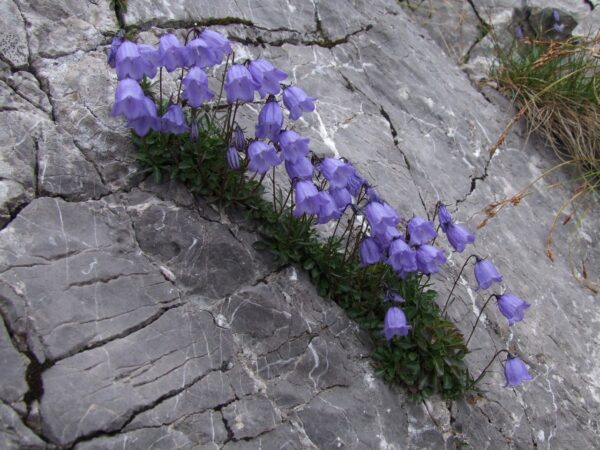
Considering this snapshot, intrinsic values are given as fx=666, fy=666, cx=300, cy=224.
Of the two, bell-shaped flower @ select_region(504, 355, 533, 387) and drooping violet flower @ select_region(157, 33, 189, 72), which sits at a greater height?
drooping violet flower @ select_region(157, 33, 189, 72)

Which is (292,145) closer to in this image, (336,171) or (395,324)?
(336,171)

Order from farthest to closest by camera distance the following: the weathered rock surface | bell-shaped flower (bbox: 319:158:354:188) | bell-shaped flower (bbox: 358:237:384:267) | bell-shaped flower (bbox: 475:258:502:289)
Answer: bell-shaped flower (bbox: 475:258:502:289)
bell-shaped flower (bbox: 358:237:384:267)
bell-shaped flower (bbox: 319:158:354:188)
the weathered rock surface

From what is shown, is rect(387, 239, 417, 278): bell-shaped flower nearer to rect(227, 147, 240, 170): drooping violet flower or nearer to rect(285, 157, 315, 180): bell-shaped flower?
rect(285, 157, 315, 180): bell-shaped flower

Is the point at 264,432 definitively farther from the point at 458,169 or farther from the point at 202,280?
the point at 458,169

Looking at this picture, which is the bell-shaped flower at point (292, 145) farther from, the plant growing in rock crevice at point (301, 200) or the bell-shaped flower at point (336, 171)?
the bell-shaped flower at point (336, 171)

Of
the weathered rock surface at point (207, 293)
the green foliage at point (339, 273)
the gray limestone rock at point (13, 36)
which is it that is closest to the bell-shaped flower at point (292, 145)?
the green foliage at point (339, 273)

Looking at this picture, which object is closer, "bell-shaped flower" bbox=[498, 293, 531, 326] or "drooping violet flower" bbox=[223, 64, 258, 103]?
"drooping violet flower" bbox=[223, 64, 258, 103]

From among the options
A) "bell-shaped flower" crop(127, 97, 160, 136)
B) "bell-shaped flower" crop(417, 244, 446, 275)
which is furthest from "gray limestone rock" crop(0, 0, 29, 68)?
"bell-shaped flower" crop(417, 244, 446, 275)
